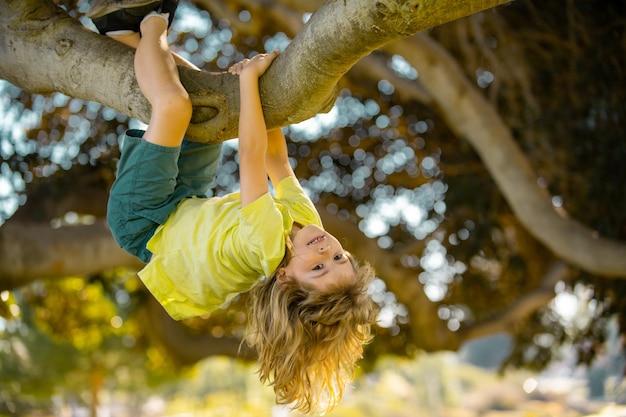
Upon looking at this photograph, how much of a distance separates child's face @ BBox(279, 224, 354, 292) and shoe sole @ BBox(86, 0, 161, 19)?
106 centimetres

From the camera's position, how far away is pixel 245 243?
3053mm

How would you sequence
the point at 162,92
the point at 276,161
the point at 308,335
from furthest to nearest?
the point at 276,161, the point at 308,335, the point at 162,92

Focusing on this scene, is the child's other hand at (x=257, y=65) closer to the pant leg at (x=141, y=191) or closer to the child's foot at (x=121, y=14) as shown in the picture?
the pant leg at (x=141, y=191)

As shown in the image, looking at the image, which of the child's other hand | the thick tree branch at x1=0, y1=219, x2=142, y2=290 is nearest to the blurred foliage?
the thick tree branch at x1=0, y1=219, x2=142, y2=290

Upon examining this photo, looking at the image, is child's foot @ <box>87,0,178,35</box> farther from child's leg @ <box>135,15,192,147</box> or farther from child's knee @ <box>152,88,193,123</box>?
child's knee @ <box>152,88,193,123</box>

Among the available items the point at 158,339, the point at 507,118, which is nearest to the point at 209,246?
the point at 507,118

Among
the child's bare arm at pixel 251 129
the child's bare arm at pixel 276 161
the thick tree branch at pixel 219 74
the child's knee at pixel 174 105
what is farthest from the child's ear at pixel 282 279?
the child's knee at pixel 174 105

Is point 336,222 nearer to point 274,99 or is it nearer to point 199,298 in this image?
point 199,298

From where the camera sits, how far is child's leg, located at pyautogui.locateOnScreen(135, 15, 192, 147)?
2.71 metres

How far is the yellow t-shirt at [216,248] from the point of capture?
3025mm

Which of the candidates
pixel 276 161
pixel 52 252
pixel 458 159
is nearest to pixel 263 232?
pixel 276 161

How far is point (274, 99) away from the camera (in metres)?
2.76

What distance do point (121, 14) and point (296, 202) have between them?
1.05 metres

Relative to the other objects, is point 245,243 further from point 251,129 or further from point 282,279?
point 251,129
